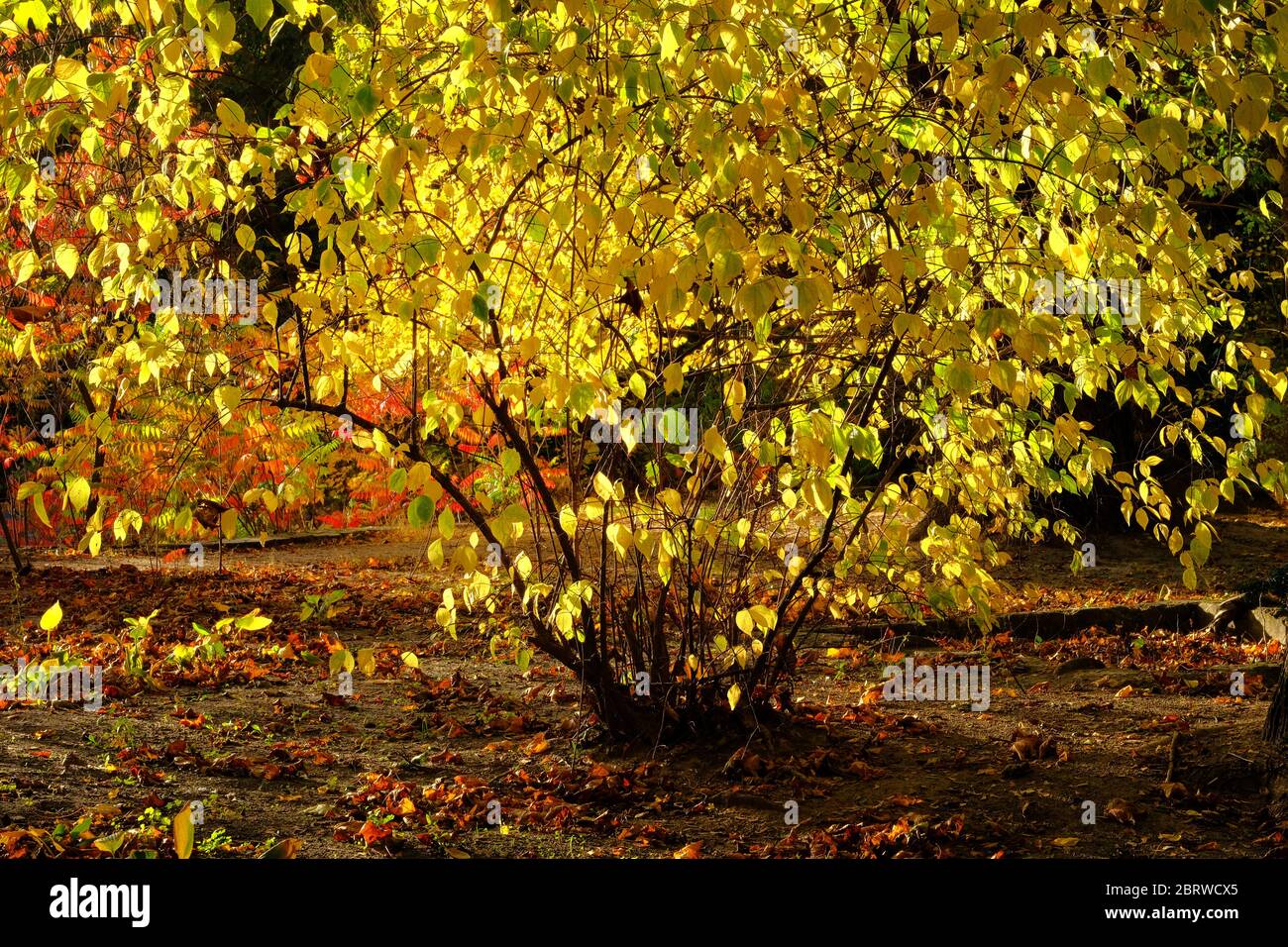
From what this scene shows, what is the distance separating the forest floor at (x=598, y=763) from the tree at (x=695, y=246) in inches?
18.9

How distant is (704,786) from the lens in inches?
163

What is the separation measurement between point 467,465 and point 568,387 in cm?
769

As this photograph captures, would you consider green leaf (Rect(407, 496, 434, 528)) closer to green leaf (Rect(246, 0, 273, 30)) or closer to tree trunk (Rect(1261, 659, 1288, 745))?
green leaf (Rect(246, 0, 273, 30))

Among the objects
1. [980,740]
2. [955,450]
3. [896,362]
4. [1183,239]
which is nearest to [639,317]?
[896,362]

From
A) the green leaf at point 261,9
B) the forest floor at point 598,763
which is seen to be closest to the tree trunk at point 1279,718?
the forest floor at point 598,763

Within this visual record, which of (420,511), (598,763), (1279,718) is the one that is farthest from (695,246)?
(1279,718)

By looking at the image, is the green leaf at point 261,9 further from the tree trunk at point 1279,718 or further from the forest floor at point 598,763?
the tree trunk at point 1279,718

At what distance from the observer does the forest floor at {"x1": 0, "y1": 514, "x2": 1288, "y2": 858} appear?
11.8 feet

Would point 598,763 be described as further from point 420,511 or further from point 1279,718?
point 1279,718

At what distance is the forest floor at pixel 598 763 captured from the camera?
3.59m

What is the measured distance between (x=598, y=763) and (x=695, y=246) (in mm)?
2047

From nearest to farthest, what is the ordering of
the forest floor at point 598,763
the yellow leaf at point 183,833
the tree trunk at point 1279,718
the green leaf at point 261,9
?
the green leaf at point 261,9, the yellow leaf at point 183,833, the forest floor at point 598,763, the tree trunk at point 1279,718

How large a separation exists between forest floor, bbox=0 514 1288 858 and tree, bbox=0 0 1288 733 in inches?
18.9

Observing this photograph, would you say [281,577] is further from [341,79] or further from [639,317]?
[341,79]
